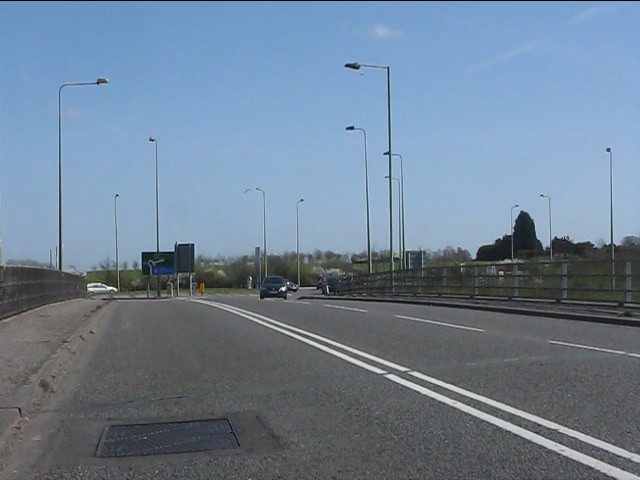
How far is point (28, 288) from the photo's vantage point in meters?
26.4

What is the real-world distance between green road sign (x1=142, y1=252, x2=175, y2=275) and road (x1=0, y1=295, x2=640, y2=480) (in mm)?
57220

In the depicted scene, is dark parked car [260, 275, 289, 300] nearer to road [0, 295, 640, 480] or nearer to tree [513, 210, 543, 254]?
tree [513, 210, 543, 254]

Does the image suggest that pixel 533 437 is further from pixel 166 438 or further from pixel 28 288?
pixel 28 288

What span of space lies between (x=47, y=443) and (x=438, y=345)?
9063 millimetres

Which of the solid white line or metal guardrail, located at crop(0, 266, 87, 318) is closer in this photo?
the solid white line

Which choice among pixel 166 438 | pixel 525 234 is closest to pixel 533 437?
pixel 166 438

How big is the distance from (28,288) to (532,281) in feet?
50.6

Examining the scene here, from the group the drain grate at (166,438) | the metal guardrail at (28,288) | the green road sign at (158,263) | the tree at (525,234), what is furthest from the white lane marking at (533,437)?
the tree at (525,234)

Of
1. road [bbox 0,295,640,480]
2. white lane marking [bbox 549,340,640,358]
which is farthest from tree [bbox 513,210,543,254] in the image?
white lane marking [bbox 549,340,640,358]

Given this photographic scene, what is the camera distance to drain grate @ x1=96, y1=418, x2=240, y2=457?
8484 mm

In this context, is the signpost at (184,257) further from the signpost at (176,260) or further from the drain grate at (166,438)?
the drain grate at (166,438)

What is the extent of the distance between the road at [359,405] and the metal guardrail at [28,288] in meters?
4.28

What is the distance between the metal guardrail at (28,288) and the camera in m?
22.0

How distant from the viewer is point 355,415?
980cm
